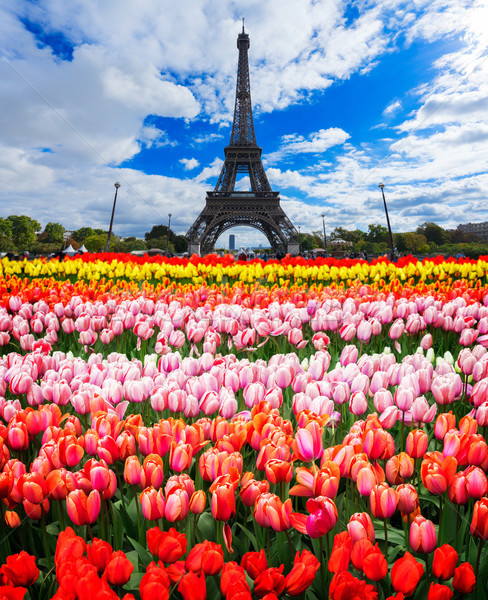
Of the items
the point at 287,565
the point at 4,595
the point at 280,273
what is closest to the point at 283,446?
the point at 287,565

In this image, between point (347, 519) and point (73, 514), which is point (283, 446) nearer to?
point (347, 519)

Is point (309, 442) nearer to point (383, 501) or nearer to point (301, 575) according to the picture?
point (383, 501)

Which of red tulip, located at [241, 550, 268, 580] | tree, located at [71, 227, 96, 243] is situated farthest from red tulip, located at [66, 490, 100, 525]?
tree, located at [71, 227, 96, 243]

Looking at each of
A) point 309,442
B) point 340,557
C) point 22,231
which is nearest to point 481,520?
point 340,557

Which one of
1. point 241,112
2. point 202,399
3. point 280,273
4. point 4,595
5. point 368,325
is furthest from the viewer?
point 241,112

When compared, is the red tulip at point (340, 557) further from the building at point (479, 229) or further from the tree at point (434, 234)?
the tree at point (434, 234)

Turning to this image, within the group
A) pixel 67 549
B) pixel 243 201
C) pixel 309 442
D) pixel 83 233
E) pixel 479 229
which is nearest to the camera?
pixel 67 549

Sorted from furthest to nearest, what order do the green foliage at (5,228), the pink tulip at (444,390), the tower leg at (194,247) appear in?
1. the green foliage at (5,228)
2. the tower leg at (194,247)
3. the pink tulip at (444,390)

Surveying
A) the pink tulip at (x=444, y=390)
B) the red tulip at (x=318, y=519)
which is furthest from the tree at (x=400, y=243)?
the red tulip at (x=318, y=519)
